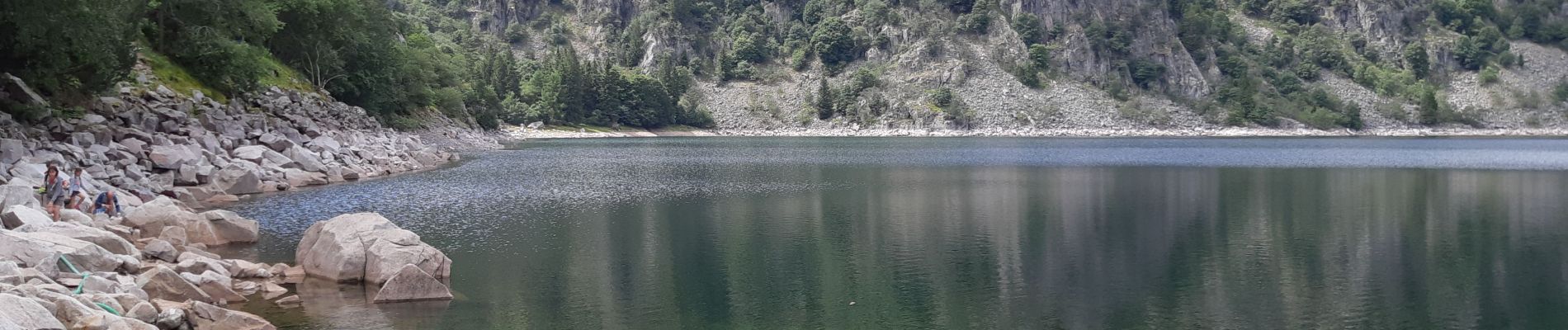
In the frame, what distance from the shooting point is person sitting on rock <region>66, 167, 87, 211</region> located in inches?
1357

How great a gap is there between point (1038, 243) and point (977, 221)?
7.02m

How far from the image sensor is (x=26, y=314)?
16.5m

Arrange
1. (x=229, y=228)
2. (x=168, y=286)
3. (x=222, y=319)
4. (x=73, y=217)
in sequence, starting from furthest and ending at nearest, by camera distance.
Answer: (x=229, y=228), (x=73, y=217), (x=168, y=286), (x=222, y=319)

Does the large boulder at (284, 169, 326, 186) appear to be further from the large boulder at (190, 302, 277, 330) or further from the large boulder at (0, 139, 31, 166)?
the large boulder at (190, 302, 277, 330)

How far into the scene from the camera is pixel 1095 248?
3494 cm

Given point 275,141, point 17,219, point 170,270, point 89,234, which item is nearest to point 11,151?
point 17,219

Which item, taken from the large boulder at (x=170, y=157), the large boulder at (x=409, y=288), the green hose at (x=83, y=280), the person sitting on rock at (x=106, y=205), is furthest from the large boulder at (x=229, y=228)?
the large boulder at (x=170, y=157)

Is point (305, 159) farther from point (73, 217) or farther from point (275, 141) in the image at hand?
point (73, 217)

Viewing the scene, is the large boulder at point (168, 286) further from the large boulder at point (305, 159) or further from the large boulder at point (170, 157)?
the large boulder at point (305, 159)

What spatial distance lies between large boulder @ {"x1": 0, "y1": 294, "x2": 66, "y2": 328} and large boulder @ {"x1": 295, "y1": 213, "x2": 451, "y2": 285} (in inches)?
389

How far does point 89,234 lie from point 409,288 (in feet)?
25.2

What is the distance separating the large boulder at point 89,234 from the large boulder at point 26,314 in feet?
30.9

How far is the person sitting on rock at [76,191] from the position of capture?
3447 centimetres

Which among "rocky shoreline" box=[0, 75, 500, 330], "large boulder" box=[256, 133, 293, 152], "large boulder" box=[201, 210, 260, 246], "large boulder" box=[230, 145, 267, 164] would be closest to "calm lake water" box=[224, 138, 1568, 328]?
"large boulder" box=[201, 210, 260, 246]
